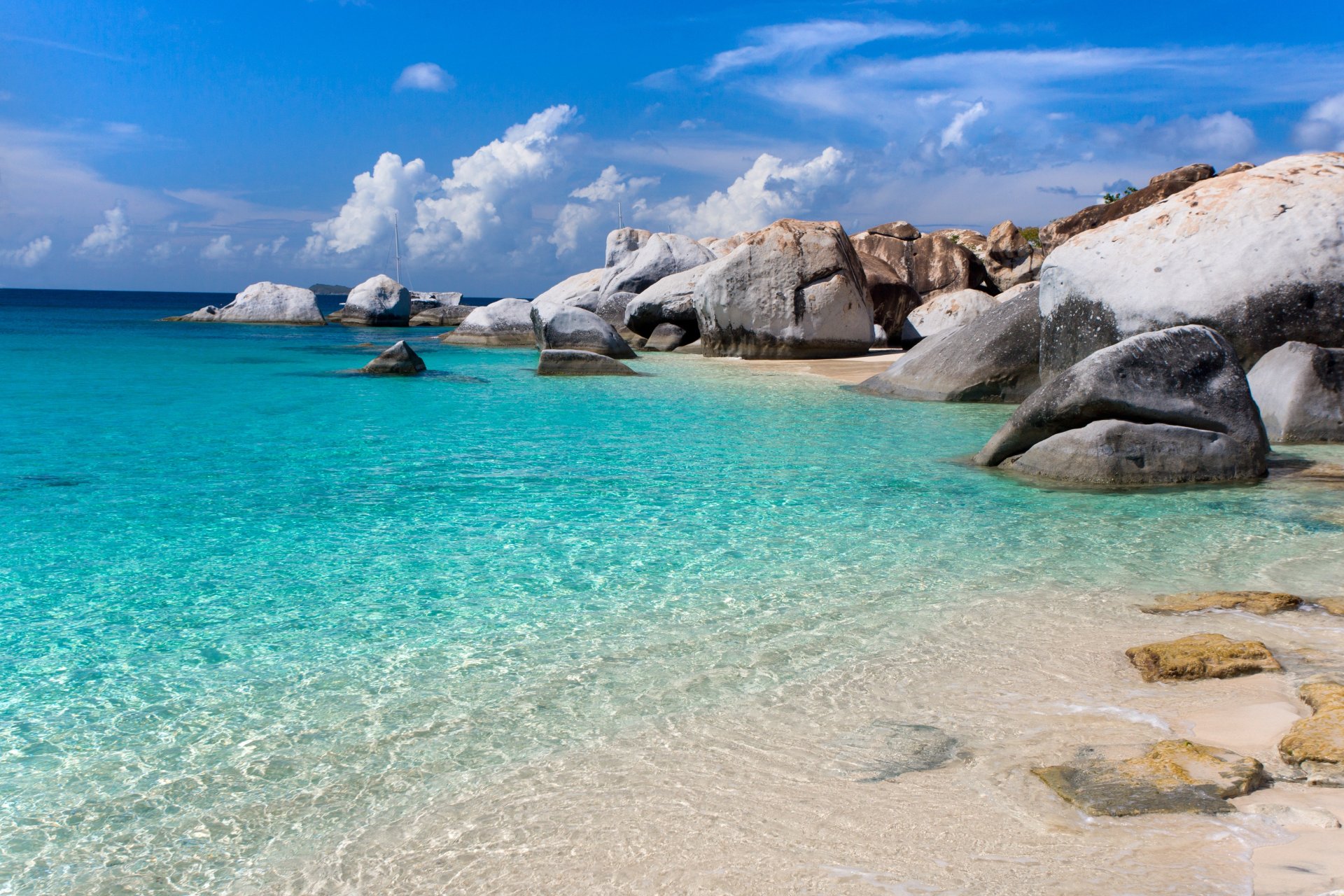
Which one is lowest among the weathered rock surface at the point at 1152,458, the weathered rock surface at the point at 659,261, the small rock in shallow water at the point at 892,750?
the small rock in shallow water at the point at 892,750

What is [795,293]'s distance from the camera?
70.0 ft

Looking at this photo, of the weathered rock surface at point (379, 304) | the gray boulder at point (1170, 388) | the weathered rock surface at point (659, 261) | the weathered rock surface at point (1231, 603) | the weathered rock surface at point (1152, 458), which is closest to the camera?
the weathered rock surface at point (1231, 603)

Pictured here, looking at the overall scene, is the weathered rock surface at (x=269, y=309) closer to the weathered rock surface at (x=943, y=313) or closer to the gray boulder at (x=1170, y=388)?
the weathered rock surface at (x=943, y=313)

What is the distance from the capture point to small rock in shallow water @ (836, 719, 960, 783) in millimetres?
3164

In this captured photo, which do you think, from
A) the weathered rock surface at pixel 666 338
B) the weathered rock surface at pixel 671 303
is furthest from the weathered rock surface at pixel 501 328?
the weathered rock surface at pixel 666 338

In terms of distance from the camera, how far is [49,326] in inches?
1693

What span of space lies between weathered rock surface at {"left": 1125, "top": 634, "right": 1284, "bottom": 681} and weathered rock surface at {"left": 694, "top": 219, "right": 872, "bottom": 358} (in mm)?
17657

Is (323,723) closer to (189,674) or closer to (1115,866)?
(189,674)

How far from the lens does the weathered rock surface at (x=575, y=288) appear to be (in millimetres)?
31067

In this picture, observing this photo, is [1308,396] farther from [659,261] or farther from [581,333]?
[659,261]

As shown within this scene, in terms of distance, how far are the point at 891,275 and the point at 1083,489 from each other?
17327 mm

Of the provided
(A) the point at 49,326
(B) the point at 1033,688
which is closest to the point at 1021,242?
(B) the point at 1033,688

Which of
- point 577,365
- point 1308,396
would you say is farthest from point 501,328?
point 1308,396

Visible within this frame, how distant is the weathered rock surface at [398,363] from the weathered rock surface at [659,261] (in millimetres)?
10419
